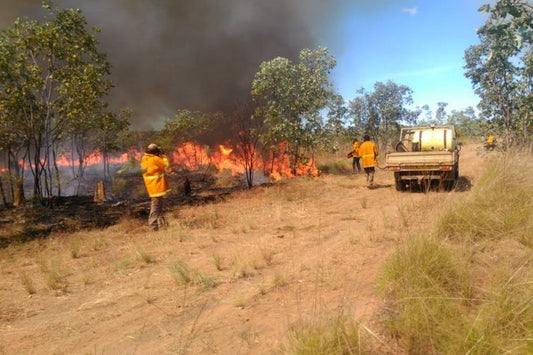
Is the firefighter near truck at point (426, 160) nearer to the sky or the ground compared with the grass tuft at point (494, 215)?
nearer to the sky

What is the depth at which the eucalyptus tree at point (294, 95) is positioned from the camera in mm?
15328

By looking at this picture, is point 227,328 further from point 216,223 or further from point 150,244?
point 216,223

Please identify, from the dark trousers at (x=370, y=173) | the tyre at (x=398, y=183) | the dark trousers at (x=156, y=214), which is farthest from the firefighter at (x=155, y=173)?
the dark trousers at (x=370, y=173)

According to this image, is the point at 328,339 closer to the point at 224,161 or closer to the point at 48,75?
the point at 48,75

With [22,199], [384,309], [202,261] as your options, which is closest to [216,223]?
[202,261]

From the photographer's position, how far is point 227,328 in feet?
10.7

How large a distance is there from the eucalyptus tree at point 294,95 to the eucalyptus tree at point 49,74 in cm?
665

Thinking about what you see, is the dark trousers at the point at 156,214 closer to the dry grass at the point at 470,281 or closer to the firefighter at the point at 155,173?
the firefighter at the point at 155,173

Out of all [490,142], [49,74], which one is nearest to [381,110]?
[490,142]

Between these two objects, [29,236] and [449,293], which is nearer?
[449,293]

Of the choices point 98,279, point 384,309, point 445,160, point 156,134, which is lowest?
point 98,279

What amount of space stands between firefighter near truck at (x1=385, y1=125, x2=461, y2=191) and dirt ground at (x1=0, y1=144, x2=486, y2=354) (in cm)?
251

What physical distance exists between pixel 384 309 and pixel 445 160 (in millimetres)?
8068

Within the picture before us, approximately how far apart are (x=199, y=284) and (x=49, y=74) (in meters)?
9.51
